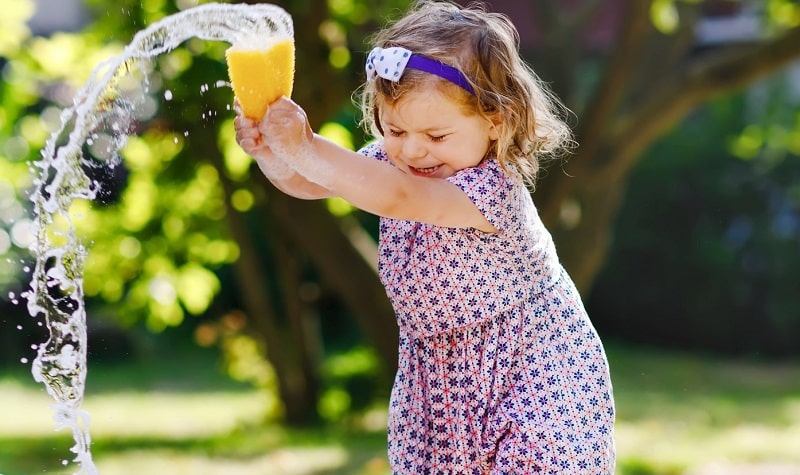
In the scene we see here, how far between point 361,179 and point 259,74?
0.26 m

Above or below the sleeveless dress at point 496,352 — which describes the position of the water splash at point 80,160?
above

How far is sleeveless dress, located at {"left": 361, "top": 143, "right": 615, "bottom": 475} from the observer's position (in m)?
2.25

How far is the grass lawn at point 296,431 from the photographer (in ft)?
17.5

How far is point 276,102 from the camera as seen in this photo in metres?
1.95

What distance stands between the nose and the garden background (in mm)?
1276

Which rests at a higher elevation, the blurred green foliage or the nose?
the blurred green foliage

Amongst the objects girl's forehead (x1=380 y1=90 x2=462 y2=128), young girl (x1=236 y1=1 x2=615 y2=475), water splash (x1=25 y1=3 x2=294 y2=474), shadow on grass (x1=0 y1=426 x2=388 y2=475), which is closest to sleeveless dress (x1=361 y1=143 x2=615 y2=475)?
young girl (x1=236 y1=1 x2=615 y2=475)

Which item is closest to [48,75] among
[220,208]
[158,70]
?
[158,70]

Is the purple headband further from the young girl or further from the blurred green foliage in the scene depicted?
the blurred green foliage

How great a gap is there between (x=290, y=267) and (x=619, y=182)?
1.89 metres

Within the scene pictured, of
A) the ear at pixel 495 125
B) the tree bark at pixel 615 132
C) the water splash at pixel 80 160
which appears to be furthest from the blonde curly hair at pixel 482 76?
the tree bark at pixel 615 132

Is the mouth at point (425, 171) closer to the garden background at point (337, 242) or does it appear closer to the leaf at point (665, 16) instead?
the garden background at point (337, 242)

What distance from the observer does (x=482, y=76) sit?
2.22 m

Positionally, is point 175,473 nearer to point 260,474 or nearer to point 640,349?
point 260,474
